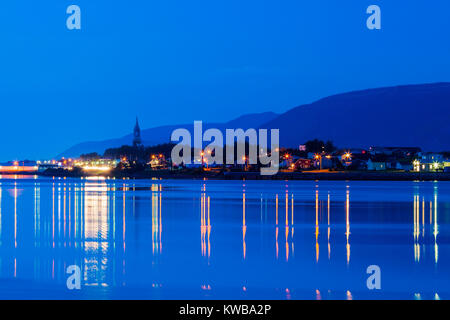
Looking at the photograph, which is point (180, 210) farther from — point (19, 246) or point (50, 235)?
point (19, 246)

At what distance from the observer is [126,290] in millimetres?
14133

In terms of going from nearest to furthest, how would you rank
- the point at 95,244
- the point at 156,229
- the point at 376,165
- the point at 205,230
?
the point at 95,244 → the point at 205,230 → the point at 156,229 → the point at 376,165

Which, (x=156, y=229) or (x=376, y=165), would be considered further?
(x=376, y=165)

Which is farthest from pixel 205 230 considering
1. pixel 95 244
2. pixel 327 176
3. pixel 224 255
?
pixel 327 176

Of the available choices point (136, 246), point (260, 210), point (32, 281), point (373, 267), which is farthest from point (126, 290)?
point (260, 210)

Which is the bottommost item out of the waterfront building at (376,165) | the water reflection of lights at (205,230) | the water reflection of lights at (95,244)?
the water reflection of lights at (205,230)

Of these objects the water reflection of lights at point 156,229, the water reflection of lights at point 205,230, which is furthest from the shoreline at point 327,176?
the water reflection of lights at point 156,229

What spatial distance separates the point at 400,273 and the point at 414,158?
13251 cm

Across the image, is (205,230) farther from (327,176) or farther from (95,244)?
(327,176)

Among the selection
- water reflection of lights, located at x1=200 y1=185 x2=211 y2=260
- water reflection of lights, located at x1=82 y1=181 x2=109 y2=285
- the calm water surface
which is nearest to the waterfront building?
water reflection of lights, located at x1=200 y1=185 x2=211 y2=260

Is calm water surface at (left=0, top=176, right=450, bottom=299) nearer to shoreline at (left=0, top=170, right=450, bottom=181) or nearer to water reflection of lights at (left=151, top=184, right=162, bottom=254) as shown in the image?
water reflection of lights at (left=151, top=184, right=162, bottom=254)

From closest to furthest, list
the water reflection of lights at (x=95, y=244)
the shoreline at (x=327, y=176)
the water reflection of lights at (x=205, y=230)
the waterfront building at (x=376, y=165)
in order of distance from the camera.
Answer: the water reflection of lights at (x=95, y=244) < the water reflection of lights at (x=205, y=230) < the shoreline at (x=327, y=176) < the waterfront building at (x=376, y=165)

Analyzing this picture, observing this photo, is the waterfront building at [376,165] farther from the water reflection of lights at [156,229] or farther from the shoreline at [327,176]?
the water reflection of lights at [156,229]
